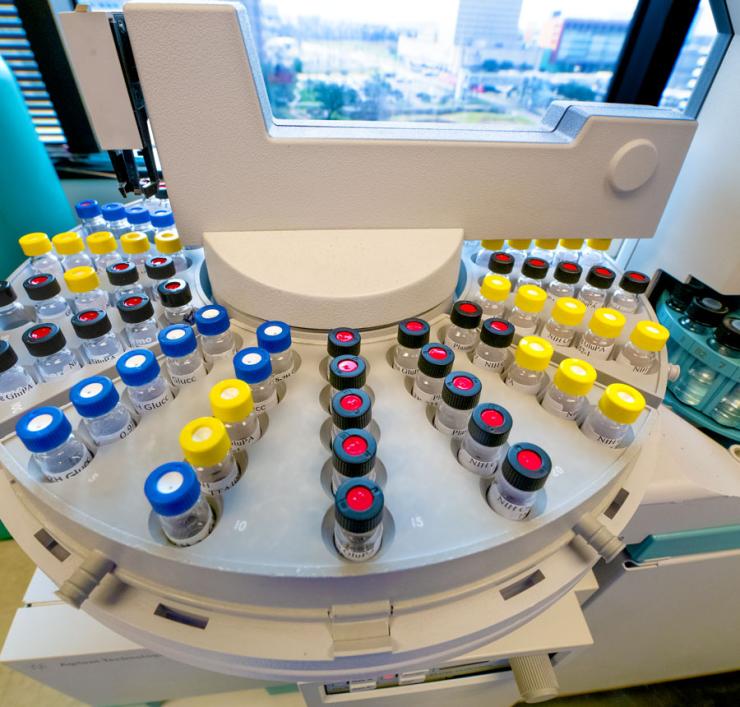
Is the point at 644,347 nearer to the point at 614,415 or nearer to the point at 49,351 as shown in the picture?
the point at 614,415

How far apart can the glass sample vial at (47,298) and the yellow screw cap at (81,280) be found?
4cm

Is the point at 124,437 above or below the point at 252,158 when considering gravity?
below

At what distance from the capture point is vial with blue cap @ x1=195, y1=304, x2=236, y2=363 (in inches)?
19.1

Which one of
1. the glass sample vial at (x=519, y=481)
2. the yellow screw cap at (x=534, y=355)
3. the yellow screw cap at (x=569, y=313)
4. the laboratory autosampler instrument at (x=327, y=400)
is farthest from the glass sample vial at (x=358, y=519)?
the yellow screw cap at (x=569, y=313)

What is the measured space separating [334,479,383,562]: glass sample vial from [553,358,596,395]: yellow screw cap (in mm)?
233

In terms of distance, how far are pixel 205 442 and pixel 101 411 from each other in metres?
0.12


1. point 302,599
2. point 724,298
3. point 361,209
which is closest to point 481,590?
point 302,599

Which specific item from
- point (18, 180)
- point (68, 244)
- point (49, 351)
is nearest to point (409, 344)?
point (49, 351)

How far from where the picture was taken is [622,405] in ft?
1.40

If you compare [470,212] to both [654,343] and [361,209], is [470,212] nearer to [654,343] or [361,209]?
[361,209]

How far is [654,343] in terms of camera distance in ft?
1.67

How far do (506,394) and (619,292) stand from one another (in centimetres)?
28

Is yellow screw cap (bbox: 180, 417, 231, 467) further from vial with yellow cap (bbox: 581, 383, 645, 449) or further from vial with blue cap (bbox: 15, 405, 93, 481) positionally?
vial with yellow cap (bbox: 581, 383, 645, 449)

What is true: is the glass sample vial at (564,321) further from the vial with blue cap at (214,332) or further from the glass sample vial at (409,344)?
the vial with blue cap at (214,332)
